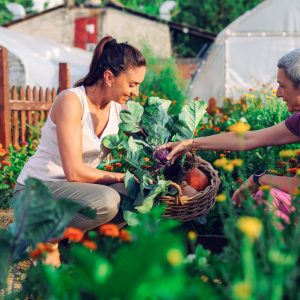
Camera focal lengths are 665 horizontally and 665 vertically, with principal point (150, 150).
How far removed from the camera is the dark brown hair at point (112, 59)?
3.54 m

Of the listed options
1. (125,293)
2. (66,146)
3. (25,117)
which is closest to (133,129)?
(66,146)

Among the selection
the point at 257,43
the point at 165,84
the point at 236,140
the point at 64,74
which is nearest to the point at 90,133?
the point at 236,140

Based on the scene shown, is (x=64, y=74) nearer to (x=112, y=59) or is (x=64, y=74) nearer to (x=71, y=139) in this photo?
(x=112, y=59)

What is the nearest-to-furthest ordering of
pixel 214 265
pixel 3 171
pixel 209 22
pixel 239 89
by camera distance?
pixel 214 265
pixel 3 171
pixel 239 89
pixel 209 22

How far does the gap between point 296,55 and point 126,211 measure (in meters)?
1.15

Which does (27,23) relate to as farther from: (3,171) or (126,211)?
(126,211)

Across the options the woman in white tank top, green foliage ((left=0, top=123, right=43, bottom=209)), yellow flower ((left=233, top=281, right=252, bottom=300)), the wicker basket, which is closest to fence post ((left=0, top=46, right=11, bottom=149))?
green foliage ((left=0, top=123, right=43, bottom=209))

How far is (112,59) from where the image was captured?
357 cm

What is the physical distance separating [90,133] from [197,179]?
627mm

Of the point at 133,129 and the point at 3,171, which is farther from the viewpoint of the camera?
the point at 3,171

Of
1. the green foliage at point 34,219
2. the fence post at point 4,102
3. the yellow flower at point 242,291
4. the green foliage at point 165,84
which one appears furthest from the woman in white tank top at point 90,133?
the green foliage at point 165,84

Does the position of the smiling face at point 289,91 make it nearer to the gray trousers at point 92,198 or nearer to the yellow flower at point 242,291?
the gray trousers at point 92,198

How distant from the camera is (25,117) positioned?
27.1 ft

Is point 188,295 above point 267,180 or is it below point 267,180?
above
